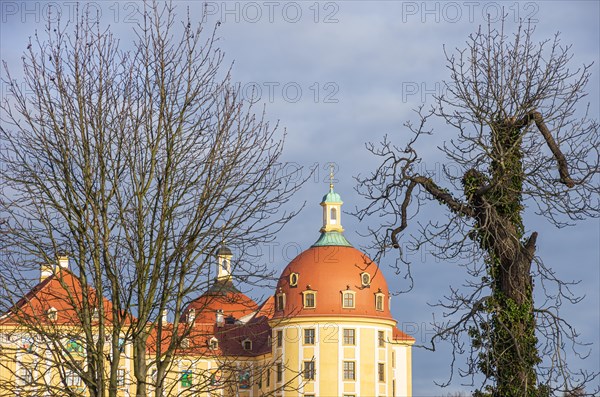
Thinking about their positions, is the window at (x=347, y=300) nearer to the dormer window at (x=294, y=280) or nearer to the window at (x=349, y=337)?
the window at (x=349, y=337)

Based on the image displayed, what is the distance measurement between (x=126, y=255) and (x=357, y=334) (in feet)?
201

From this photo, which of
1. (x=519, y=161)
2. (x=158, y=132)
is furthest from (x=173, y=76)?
(x=519, y=161)

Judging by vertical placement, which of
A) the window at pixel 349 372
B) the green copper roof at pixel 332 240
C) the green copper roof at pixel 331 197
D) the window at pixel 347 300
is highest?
the green copper roof at pixel 331 197

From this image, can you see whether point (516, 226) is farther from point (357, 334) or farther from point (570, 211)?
point (357, 334)

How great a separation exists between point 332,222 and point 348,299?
8256 mm

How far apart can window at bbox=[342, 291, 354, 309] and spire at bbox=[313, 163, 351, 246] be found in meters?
5.58

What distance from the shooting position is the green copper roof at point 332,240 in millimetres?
78238

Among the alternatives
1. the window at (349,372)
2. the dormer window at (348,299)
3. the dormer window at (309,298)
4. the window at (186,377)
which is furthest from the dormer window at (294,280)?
the window at (186,377)

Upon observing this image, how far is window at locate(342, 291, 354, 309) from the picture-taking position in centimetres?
7362

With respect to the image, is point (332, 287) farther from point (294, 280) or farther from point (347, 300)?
point (294, 280)

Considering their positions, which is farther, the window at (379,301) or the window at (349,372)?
the window at (379,301)

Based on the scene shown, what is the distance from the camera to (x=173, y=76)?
45.1 feet

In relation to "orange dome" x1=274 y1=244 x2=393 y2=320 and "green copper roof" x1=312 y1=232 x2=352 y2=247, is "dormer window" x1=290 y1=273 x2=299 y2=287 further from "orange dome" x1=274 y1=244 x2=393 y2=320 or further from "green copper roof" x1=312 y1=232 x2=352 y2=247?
"green copper roof" x1=312 y1=232 x2=352 y2=247

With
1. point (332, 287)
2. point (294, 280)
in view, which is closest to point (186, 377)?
point (332, 287)
